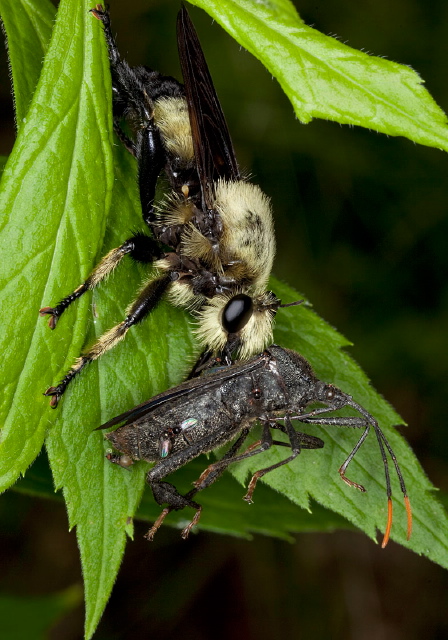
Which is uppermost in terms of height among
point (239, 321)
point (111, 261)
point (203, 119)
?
point (203, 119)

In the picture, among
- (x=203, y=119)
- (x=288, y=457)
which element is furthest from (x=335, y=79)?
(x=288, y=457)

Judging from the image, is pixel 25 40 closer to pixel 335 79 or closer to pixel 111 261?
pixel 111 261

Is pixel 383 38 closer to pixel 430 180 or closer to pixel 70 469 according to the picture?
pixel 430 180

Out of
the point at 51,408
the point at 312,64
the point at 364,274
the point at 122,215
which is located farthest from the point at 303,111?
the point at 364,274

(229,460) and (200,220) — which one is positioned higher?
(200,220)

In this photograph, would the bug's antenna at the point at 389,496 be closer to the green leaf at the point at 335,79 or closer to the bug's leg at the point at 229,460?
the bug's leg at the point at 229,460

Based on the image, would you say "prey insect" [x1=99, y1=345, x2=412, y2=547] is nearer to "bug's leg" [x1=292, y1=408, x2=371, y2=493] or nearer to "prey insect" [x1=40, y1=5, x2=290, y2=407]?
"bug's leg" [x1=292, y1=408, x2=371, y2=493]

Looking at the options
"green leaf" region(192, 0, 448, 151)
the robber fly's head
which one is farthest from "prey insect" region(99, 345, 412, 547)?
"green leaf" region(192, 0, 448, 151)

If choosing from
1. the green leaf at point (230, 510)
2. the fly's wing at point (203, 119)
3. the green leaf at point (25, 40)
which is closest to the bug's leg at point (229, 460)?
the green leaf at point (230, 510)
